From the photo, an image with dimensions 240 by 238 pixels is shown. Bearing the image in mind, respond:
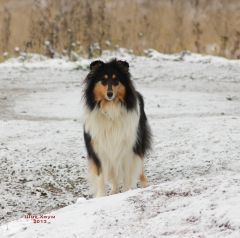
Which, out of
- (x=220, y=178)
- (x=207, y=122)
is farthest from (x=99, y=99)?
(x=207, y=122)

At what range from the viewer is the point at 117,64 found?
23.6 ft

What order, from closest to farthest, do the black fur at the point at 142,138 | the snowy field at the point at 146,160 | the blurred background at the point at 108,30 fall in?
the snowy field at the point at 146,160 → the black fur at the point at 142,138 → the blurred background at the point at 108,30

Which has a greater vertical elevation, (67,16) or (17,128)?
(67,16)

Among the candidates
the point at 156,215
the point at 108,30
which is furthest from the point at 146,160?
the point at 108,30

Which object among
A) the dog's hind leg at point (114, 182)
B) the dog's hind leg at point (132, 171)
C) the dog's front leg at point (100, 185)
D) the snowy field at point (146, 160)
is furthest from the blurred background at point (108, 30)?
the dog's front leg at point (100, 185)

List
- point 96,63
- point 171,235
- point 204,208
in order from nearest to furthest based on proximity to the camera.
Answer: point 171,235 → point 204,208 → point 96,63

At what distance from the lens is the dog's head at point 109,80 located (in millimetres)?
7090

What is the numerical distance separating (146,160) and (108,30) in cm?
1502

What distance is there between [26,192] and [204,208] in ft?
11.9

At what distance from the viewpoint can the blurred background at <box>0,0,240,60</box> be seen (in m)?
22.8

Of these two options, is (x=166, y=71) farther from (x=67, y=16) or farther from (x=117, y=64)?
(x=117, y=64)

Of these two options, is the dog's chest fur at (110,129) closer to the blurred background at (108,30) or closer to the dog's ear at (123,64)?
the dog's ear at (123,64)

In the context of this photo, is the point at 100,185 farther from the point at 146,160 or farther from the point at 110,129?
the point at 146,160

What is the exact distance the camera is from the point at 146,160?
885cm
